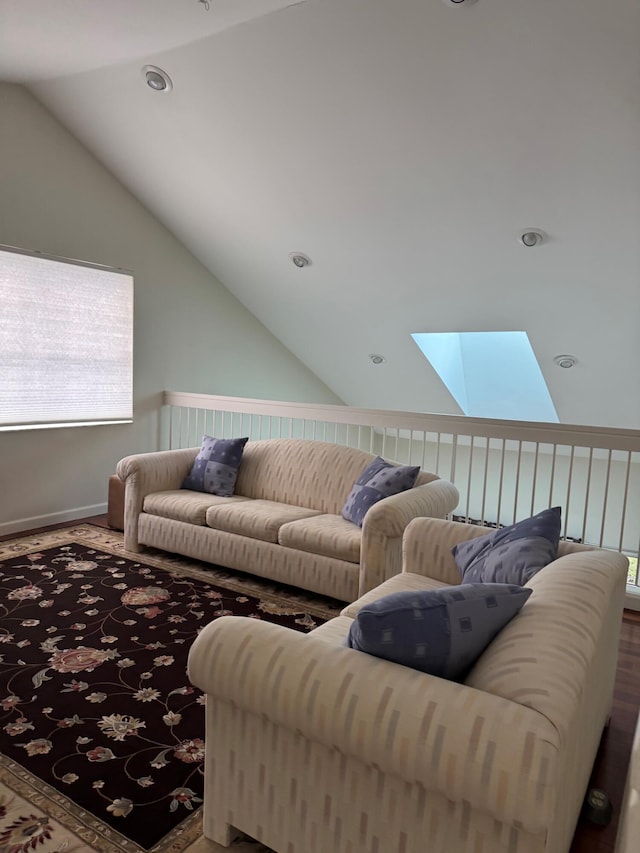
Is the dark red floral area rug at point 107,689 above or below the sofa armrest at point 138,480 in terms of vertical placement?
below

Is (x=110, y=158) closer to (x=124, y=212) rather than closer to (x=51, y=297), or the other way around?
(x=124, y=212)

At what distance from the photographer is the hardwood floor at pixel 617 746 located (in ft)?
5.78

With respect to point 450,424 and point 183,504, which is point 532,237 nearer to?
point 450,424

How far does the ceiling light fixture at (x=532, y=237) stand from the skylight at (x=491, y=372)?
67.8 inches

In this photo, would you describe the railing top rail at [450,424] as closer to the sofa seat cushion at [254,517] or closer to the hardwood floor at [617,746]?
the sofa seat cushion at [254,517]

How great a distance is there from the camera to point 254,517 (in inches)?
142

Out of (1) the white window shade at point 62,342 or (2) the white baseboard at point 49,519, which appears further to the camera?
(2) the white baseboard at point 49,519

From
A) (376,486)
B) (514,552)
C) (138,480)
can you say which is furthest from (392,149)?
(514,552)

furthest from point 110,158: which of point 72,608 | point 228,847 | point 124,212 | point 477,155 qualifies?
point 228,847

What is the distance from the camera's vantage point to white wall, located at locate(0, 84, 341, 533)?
435 centimetres

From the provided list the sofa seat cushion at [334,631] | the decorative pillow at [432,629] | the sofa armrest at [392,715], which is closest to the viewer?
the sofa armrest at [392,715]

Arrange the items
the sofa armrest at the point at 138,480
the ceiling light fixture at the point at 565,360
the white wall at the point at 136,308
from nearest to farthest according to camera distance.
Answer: the sofa armrest at the point at 138,480 → the white wall at the point at 136,308 → the ceiling light fixture at the point at 565,360

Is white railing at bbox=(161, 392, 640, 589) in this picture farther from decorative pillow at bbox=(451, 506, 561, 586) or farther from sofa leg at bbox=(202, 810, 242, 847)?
sofa leg at bbox=(202, 810, 242, 847)

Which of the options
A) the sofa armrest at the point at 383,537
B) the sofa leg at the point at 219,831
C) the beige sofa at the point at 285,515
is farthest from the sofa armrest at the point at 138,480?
the sofa leg at the point at 219,831
